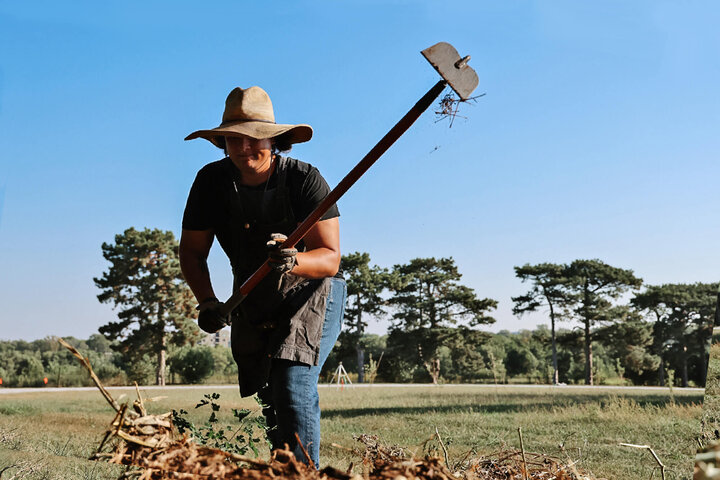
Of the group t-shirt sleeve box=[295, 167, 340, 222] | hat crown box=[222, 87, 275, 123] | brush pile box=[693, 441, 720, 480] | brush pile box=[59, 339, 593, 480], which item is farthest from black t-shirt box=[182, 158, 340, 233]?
brush pile box=[693, 441, 720, 480]

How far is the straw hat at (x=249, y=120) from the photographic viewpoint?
9.38 ft

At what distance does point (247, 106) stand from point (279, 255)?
91 cm

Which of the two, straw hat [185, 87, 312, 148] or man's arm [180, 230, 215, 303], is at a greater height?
straw hat [185, 87, 312, 148]

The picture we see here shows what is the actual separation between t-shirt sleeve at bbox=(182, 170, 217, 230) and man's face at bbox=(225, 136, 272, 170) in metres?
0.25

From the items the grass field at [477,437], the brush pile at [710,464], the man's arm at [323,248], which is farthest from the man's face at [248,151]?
the brush pile at [710,464]

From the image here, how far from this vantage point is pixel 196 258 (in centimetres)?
321

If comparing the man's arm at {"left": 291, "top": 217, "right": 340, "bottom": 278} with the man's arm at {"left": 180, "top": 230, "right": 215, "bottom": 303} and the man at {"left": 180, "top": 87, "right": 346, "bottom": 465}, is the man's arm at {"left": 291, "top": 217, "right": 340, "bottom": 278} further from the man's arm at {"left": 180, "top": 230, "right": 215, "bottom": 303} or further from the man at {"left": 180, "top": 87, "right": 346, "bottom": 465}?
the man's arm at {"left": 180, "top": 230, "right": 215, "bottom": 303}

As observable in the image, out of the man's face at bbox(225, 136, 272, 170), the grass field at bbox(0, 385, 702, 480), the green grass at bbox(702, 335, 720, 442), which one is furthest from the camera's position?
the grass field at bbox(0, 385, 702, 480)

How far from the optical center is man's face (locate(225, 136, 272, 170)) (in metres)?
2.94

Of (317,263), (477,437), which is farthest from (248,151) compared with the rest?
(477,437)

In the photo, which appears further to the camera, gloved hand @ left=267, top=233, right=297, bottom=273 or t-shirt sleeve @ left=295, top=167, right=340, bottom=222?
t-shirt sleeve @ left=295, top=167, right=340, bottom=222

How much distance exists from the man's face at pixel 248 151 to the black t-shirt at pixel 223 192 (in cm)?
11

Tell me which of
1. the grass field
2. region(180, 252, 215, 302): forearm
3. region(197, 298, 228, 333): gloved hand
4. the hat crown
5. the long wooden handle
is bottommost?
the grass field

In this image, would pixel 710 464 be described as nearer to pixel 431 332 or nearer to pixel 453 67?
pixel 453 67
